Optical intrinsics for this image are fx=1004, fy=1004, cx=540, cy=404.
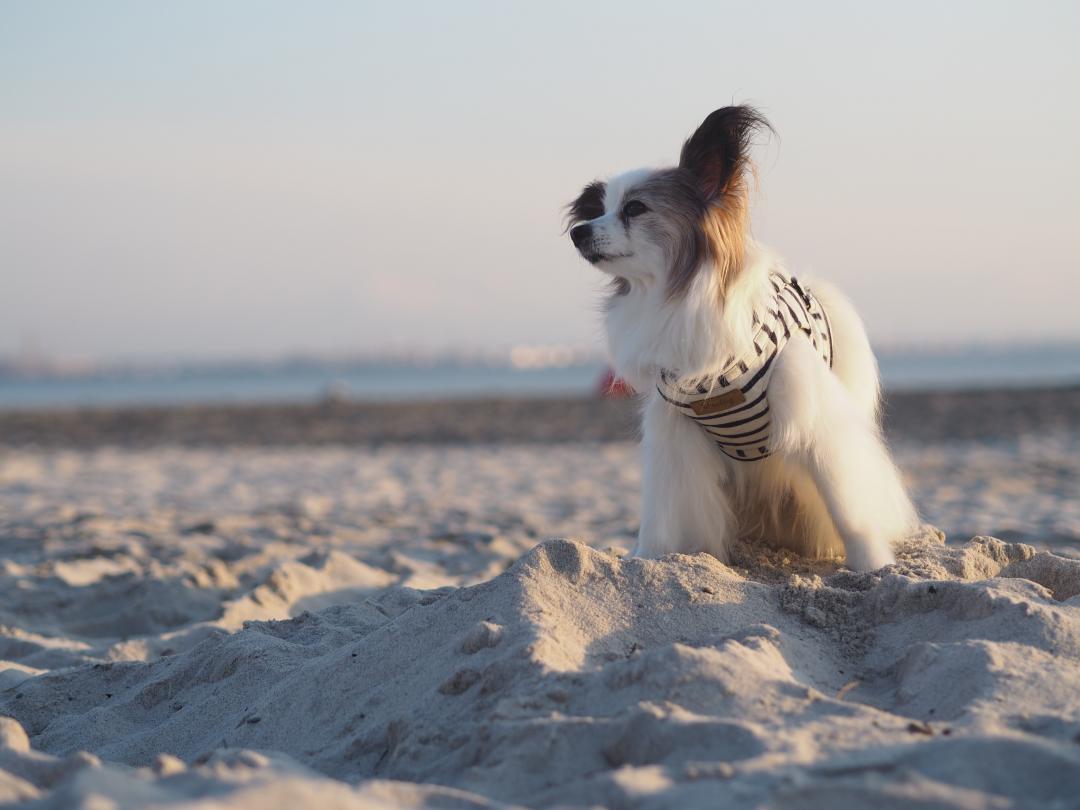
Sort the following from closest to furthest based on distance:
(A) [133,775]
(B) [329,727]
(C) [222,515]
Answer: (A) [133,775] → (B) [329,727] → (C) [222,515]

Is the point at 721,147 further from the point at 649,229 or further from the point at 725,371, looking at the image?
the point at 725,371

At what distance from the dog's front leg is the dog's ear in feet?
2.45

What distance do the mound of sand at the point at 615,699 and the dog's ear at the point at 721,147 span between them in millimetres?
1196

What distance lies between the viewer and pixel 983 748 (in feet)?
5.92

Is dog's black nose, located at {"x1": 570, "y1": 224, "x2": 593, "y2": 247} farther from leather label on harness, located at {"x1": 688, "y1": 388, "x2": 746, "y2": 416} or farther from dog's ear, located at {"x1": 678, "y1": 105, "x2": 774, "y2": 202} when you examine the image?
leather label on harness, located at {"x1": 688, "y1": 388, "x2": 746, "y2": 416}

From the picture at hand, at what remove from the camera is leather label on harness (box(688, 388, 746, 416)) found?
10.5 ft

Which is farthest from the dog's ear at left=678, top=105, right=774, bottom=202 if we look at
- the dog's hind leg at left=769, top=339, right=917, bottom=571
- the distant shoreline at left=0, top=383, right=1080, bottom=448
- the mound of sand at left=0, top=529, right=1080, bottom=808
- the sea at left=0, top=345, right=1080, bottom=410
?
the distant shoreline at left=0, top=383, right=1080, bottom=448

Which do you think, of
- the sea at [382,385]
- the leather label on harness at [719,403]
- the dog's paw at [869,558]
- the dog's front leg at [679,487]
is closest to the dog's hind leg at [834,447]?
the dog's paw at [869,558]

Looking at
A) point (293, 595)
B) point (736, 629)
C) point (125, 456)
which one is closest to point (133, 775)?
point (736, 629)

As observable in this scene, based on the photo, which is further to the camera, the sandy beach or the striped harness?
the striped harness

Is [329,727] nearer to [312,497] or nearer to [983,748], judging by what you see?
[983,748]

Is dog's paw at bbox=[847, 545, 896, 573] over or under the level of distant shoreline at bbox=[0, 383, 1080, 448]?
over

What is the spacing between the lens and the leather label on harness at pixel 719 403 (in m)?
3.21

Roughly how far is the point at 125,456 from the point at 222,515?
5.63 m
